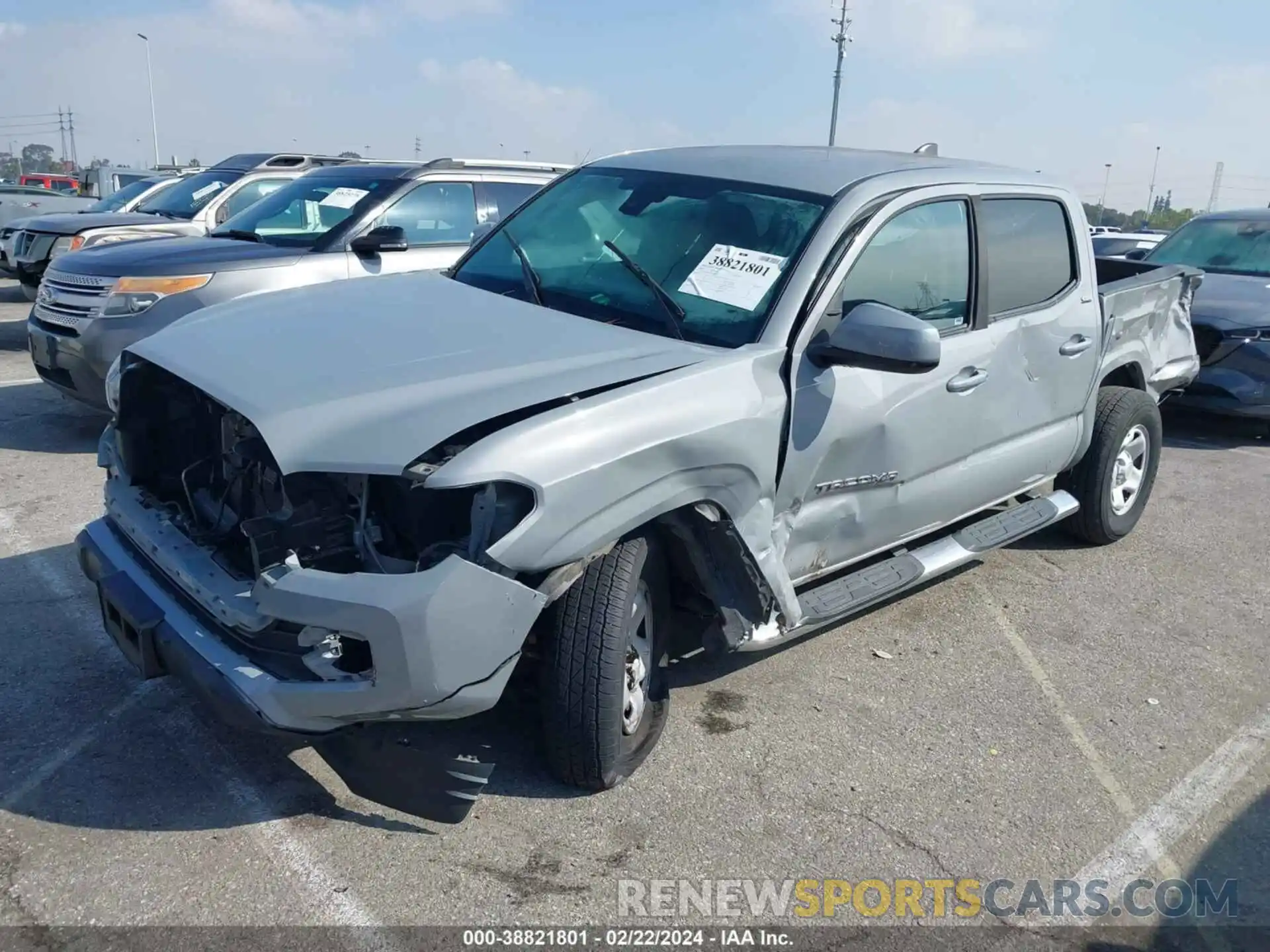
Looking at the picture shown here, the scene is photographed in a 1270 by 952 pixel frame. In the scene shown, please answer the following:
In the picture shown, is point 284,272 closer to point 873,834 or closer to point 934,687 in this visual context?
point 934,687

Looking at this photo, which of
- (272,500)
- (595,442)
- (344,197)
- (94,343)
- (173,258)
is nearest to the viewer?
(595,442)

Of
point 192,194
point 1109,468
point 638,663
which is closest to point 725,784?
point 638,663

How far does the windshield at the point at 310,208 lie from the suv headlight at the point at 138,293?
1.03 m

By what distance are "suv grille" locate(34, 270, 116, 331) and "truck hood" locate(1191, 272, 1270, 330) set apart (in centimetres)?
782

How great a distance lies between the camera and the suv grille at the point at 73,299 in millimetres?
6406

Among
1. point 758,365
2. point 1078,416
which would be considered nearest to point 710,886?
point 758,365

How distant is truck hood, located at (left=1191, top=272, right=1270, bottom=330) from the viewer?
7.95 metres

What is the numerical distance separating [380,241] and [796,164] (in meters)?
3.23

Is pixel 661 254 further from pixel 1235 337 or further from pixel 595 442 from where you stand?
pixel 1235 337

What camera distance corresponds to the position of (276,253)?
6852mm

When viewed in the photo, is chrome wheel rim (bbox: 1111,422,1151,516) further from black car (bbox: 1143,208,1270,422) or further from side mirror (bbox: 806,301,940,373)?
side mirror (bbox: 806,301,940,373)

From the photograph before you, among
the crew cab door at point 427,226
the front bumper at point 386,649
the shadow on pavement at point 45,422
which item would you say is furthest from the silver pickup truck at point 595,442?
the shadow on pavement at point 45,422

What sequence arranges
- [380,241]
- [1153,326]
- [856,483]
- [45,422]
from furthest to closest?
[45,422], [380,241], [1153,326], [856,483]

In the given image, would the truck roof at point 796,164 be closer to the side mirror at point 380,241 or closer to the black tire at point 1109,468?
the black tire at point 1109,468
